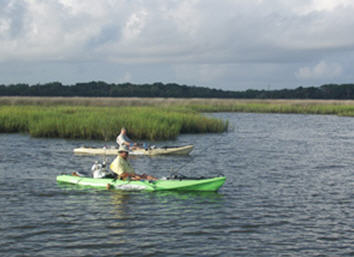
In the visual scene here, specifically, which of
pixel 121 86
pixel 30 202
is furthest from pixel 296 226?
pixel 121 86

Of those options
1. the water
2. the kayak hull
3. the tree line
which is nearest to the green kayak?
the water

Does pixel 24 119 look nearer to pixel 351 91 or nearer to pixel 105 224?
pixel 105 224

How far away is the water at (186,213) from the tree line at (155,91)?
303 feet

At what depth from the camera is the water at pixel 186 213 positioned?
10.3 m

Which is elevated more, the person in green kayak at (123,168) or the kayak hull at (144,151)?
the person in green kayak at (123,168)

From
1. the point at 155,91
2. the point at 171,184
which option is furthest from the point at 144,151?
the point at 155,91

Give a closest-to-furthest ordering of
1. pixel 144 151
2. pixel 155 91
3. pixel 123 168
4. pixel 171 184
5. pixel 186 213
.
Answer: pixel 186 213
pixel 171 184
pixel 123 168
pixel 144 151
pixel 155 91

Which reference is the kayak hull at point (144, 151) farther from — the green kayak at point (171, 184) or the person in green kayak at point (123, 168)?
the green kayak at point (171, 184)

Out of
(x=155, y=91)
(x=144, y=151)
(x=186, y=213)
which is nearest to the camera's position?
(x=186, y=213)

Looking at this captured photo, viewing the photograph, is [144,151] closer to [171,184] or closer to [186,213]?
[171,184]

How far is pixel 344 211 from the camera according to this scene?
13.2 m

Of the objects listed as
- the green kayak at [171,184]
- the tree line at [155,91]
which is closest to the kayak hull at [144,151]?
the green kayak at [171,184]

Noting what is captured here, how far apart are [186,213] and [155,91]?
119 metres

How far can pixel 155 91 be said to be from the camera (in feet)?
429
